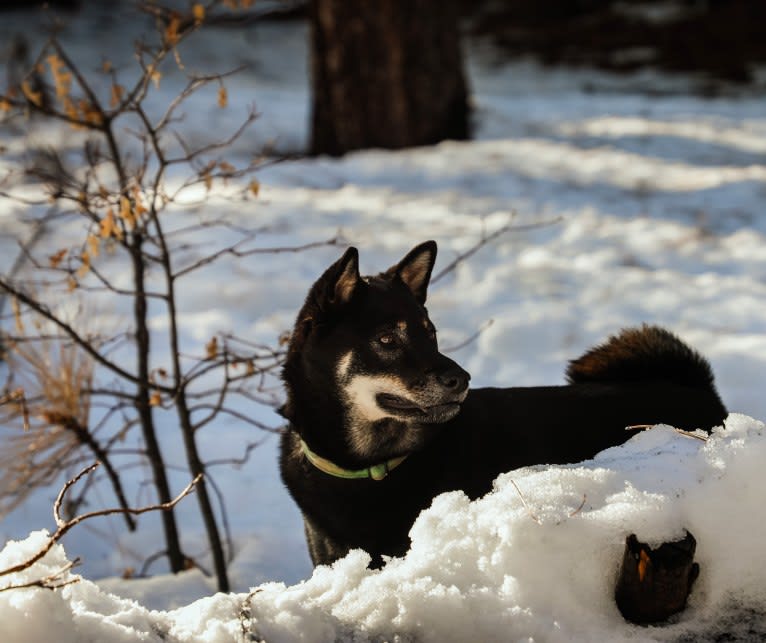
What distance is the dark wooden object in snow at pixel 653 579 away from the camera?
1.92m

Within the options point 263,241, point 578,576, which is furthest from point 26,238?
point 578,576

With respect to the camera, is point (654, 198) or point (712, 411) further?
point (654, 198)

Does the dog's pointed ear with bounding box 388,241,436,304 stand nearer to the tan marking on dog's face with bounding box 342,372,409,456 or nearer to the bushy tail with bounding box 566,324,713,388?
the tan marking on dog's face with bounding box 342,372,409,456

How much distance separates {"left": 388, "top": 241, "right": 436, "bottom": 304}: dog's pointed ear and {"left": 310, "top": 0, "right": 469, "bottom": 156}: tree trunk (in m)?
5.14

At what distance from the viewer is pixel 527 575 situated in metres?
1.95

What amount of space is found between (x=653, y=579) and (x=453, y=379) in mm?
1120

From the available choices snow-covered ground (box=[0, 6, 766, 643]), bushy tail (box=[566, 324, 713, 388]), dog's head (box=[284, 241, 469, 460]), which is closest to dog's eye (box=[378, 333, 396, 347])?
dog's head (box=[284, 241, 469, 460])

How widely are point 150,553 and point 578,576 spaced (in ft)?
10.6

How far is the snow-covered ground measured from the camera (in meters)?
1.90

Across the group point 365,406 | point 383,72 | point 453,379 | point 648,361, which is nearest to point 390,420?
point 365,406

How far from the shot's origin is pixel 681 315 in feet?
20.0

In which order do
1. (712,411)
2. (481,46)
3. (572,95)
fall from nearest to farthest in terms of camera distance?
(712,411) → (572,95) → (481,46)

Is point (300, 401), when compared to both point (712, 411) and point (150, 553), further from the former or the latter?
point (150, 553)

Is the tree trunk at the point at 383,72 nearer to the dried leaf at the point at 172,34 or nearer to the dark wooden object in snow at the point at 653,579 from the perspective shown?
the dried leaf at the point at 172,34
